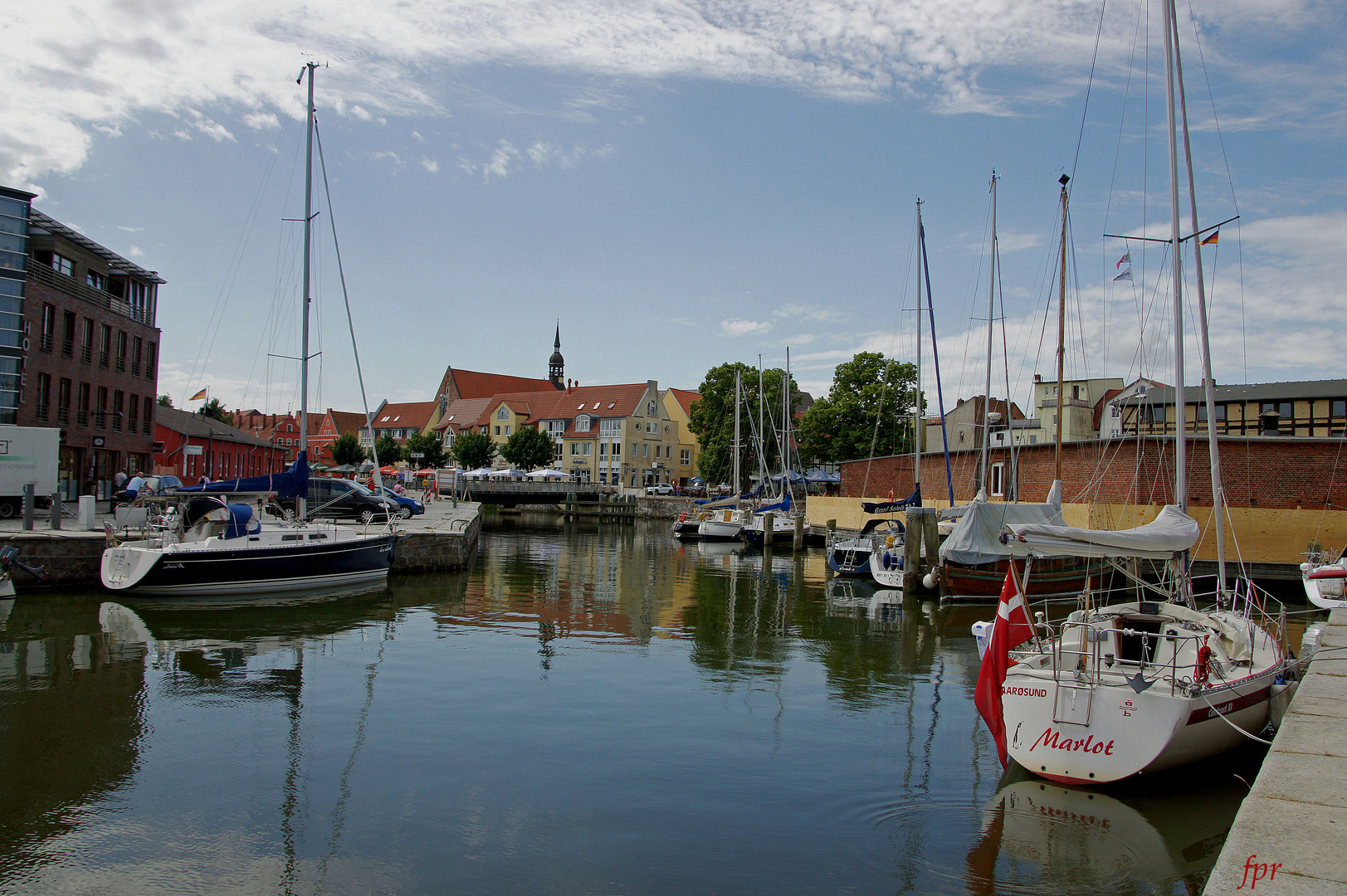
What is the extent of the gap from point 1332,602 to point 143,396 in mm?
47168

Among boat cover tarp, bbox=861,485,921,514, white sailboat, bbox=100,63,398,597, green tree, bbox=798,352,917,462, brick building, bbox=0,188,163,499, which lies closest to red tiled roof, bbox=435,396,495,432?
green tree, bbox=798,352,917,462

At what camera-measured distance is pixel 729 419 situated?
73812 millimetres

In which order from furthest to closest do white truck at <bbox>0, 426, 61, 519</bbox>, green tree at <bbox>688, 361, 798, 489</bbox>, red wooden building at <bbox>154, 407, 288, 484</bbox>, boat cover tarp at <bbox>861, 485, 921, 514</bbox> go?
green tree at <bbox>688, 361, 798, 489</bbox> → red wooden building at <bbox>154, 407, 288, 484</bbox> → boat cover tarp at <bbox>861, 485, 921, 514</bbox> → white truck at <bbox>0, 426, 61, 519</bbox>

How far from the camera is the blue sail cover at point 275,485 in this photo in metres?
22.1

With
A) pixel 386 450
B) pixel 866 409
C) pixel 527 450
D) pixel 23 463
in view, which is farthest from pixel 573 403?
pixel 23 463

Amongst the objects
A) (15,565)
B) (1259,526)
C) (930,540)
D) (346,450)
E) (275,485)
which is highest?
(346,450)

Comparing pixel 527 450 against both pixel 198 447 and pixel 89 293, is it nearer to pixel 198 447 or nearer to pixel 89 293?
pixel 198 447

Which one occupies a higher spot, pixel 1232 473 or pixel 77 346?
pixel 77 346

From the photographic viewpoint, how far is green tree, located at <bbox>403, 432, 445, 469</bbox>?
318 ft

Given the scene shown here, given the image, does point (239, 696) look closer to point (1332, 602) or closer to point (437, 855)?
point (437, 855)

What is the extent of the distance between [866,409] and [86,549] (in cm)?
4920

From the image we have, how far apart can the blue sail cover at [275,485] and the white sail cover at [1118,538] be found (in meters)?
18.1

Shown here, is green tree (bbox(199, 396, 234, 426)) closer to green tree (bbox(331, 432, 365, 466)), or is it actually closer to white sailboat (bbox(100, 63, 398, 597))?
green tree (bbox(331, 432, 365, 466))

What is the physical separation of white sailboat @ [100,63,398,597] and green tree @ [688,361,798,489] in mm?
47940
